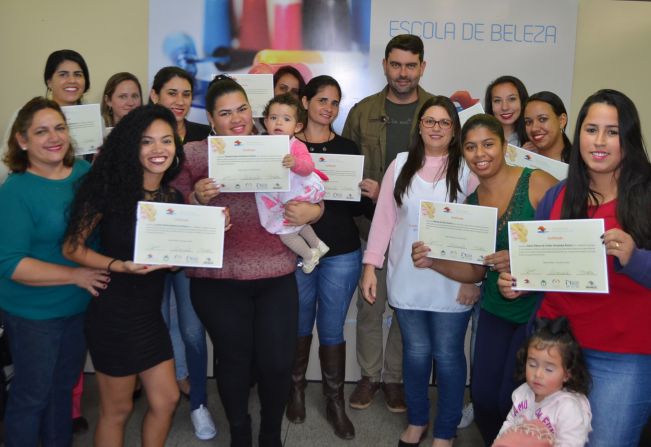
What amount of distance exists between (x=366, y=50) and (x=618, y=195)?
3.06m

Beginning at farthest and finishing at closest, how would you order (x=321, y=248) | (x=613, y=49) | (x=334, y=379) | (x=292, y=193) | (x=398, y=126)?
(x=613, y=49) < (x=398, y=126) < (x=334, y=379) < (x=321, y=248) < (x=292, y=193)

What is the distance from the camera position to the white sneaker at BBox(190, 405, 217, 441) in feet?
10.7

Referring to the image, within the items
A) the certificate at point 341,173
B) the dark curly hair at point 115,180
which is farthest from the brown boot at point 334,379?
the dark curly hair at point 115,180

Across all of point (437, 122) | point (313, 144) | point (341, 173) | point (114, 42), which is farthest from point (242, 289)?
point (114, 42)

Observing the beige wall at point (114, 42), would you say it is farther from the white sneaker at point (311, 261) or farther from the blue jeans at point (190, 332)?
the white sneaker at point (311, 261)

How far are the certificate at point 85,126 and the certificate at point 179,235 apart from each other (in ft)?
3.58

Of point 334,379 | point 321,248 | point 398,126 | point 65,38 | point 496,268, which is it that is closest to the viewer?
point 496,268

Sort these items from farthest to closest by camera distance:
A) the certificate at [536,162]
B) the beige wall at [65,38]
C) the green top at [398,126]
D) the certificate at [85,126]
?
the beige wall at [65,38] → the green top at [398,126] → the certificate at [85,126] → the certificate at [536,162]

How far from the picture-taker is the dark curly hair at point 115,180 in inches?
90.4

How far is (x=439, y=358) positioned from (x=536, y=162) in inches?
43.5

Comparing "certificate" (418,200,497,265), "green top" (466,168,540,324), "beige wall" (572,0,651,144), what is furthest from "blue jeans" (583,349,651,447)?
"beige wall" (572,0,651,144)

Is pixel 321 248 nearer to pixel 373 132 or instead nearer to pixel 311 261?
pixel 311 261

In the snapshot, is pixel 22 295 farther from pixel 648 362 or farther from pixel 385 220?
pixel 648 362

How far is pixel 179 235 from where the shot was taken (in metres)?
2.34
